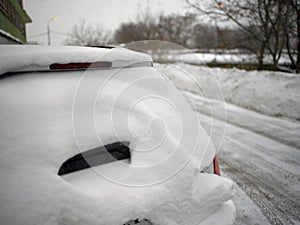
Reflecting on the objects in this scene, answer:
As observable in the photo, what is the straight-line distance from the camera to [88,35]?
26.5m

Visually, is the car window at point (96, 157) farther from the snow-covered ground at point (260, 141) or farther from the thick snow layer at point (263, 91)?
the thick snow layer at point (263, 91)

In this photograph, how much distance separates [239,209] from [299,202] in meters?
0.79

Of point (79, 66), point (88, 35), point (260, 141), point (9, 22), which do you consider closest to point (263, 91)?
point (260, 141)

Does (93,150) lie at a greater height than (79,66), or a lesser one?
lesser

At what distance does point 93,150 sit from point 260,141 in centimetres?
442

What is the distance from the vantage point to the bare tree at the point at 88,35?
25.9 metres

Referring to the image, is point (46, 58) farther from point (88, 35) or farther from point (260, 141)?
point (88, 35)

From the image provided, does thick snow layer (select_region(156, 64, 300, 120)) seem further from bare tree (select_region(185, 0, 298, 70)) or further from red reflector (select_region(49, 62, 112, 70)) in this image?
red reflector (select_region(49, 62, 112, 70))

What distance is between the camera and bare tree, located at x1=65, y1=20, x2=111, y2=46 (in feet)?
85.0

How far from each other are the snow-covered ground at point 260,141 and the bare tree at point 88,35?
765 inches

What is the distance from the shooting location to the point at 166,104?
1787 mm

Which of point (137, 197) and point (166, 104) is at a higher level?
point (166, 104)

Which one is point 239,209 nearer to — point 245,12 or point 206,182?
point 206,182

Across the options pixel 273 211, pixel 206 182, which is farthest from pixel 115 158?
pixel 273 211
